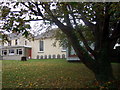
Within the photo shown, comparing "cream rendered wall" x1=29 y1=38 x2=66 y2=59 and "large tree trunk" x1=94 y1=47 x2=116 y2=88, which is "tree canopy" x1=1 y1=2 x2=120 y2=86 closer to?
"large tree trunk" x1=94 y1=47 x2=116 y2=88

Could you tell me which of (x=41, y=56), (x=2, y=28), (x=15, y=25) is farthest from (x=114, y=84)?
(x=41, y=56)

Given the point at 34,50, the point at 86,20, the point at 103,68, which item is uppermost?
the point at 86,20

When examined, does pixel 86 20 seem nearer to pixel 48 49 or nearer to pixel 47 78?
pixel 47 78

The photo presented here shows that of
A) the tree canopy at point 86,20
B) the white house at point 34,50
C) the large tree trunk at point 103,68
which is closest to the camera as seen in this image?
the tree canopy at point 86,20

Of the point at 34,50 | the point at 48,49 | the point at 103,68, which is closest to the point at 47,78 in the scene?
the point at 103,68

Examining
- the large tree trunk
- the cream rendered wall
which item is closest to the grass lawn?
the large tree trunk

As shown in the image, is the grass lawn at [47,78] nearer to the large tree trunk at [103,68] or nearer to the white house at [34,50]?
the large tree trunk at [103,68]

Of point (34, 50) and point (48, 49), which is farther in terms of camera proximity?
point (34, 50)

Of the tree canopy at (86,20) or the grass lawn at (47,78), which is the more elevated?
the tree canopy at (86,20)

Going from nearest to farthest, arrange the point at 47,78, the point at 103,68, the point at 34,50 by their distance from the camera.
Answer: the point at 103,68, the point at 47,78, the point at 34,50

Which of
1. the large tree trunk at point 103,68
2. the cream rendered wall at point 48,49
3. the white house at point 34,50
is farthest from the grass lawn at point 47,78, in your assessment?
the white house at point 34,50

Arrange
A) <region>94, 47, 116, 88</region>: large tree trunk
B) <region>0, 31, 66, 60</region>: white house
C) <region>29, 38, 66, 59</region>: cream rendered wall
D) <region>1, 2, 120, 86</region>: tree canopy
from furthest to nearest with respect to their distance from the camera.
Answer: <region>0, 31, 66, 60</region>: white house < <region>29, 38, 66, 59</region>: cream rendered wall < <region>94, 47, 116, 88</region>: large tree trunk < <region>1, 2, 120, 86</region>: tree canopy

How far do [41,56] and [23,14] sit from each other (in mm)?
22031

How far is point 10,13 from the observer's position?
5.15m
